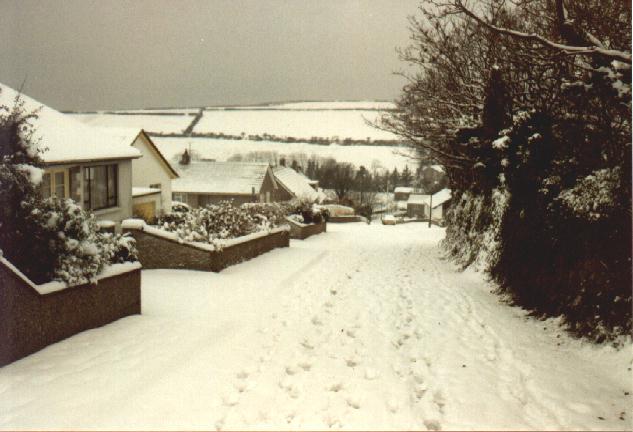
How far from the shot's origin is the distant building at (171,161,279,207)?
2079 inches

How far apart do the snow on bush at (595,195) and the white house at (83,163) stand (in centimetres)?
1656

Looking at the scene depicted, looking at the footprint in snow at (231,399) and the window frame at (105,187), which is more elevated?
the window frame at (105,187)

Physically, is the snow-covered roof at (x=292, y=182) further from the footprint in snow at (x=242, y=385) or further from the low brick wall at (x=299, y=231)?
the footprint in snow at (x=242, y=385)

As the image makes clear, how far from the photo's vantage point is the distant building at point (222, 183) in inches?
2079

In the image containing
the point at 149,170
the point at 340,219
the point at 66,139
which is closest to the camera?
the point at 66,139

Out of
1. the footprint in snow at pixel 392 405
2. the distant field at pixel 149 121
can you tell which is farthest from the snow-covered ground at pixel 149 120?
the footprint in snow at pixel 392 405

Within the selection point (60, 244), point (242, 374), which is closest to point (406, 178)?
point (60, 244)

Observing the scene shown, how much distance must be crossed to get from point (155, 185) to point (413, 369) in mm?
34236

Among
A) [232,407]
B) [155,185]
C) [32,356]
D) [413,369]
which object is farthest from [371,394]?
[155,185]

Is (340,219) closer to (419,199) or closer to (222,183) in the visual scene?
(222,183)

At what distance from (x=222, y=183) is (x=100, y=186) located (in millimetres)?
29614

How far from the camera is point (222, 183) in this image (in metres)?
53.5

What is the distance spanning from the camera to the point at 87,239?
828 centimetres

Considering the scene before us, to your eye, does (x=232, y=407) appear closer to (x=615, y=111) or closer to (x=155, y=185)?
(x=615, y=111)
